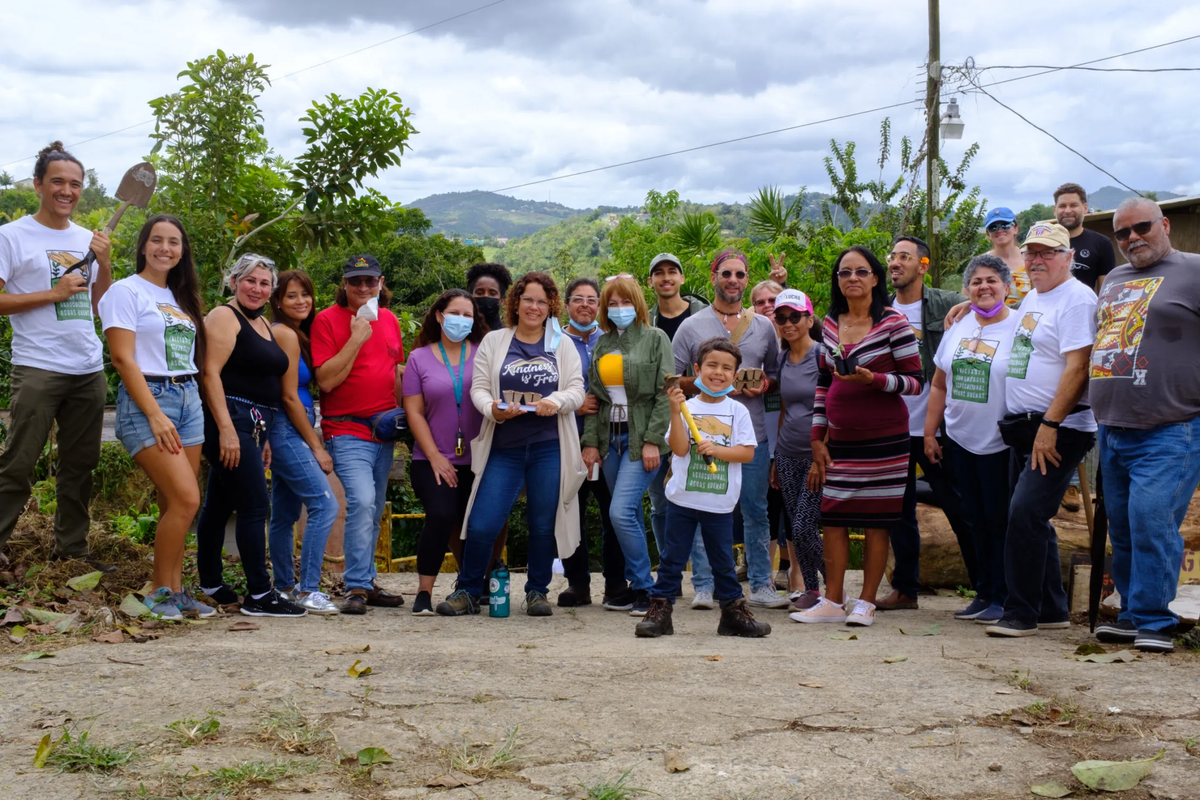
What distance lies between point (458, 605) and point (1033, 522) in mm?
3269

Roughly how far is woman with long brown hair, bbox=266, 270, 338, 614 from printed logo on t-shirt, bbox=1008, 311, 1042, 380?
3.93m

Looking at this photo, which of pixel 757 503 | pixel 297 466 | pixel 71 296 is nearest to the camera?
pixel 71 296

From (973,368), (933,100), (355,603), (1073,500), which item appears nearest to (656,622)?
(355,603)

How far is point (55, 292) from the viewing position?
557 centimetres

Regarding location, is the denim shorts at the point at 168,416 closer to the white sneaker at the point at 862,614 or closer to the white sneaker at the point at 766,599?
the white sneaker at the point at 766,599

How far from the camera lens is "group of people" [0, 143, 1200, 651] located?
532 centimetres

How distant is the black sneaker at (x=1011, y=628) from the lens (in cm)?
554

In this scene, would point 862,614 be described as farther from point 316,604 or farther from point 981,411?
point 316,604

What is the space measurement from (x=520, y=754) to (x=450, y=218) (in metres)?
189

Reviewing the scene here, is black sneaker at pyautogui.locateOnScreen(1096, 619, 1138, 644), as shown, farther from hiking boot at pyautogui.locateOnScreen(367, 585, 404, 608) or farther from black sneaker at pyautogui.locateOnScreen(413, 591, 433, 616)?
hiking boot at pyautogui.locateOnScreen(367, 585, 404, 608)

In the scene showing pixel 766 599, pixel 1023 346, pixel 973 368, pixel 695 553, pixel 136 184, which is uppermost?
pixel 136 184

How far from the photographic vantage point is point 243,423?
5.87m

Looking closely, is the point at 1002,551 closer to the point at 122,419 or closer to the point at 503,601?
the point at 503,601

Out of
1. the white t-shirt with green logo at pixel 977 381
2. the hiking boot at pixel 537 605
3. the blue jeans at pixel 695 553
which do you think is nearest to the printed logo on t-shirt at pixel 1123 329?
the white t-shirt with green logo at pixel 977 381
